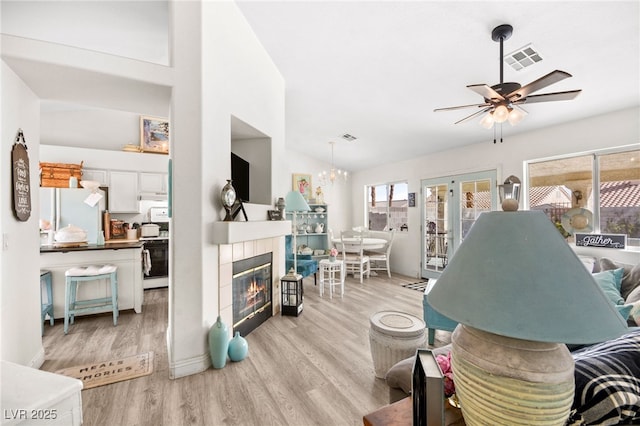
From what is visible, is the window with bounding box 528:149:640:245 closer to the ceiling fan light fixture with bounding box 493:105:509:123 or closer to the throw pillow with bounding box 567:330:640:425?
the ceiling fan light fixture with bounding box 493:105:509:123

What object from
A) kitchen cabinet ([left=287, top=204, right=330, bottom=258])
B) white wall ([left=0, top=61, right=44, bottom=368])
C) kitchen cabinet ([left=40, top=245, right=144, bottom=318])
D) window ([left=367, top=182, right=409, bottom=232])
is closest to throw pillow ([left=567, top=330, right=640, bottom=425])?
white wall ([left=0, top=61, right=44, bottom=368])

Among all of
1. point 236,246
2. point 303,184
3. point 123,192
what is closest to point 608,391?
point 236,246

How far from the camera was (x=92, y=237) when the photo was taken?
4.05 meters

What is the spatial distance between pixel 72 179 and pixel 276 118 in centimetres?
335

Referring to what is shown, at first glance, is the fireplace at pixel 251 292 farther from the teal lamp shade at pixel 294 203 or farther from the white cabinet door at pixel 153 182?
the white cabinet door at pixel 153 182

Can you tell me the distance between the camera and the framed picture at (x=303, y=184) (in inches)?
253

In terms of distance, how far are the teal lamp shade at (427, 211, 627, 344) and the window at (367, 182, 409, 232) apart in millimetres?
5381

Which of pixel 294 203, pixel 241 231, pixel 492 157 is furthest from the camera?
pixel 492 157

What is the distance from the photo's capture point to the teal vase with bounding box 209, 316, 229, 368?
7.33 feet

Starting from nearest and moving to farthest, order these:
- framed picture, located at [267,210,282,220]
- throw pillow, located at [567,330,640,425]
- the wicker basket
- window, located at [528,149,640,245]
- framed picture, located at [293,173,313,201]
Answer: throw pillow, located at [567,330,640,425]
window, located at [528,149,640,245]
framed picture, located at [267,210,282,220]
the wicker basket
framed picture, located at [293,173,313,201]

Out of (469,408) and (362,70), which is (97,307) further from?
(362,70)

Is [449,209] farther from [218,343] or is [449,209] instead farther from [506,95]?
[218,343]

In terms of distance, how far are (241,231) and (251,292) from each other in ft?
3.06

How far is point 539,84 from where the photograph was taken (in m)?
1.96
